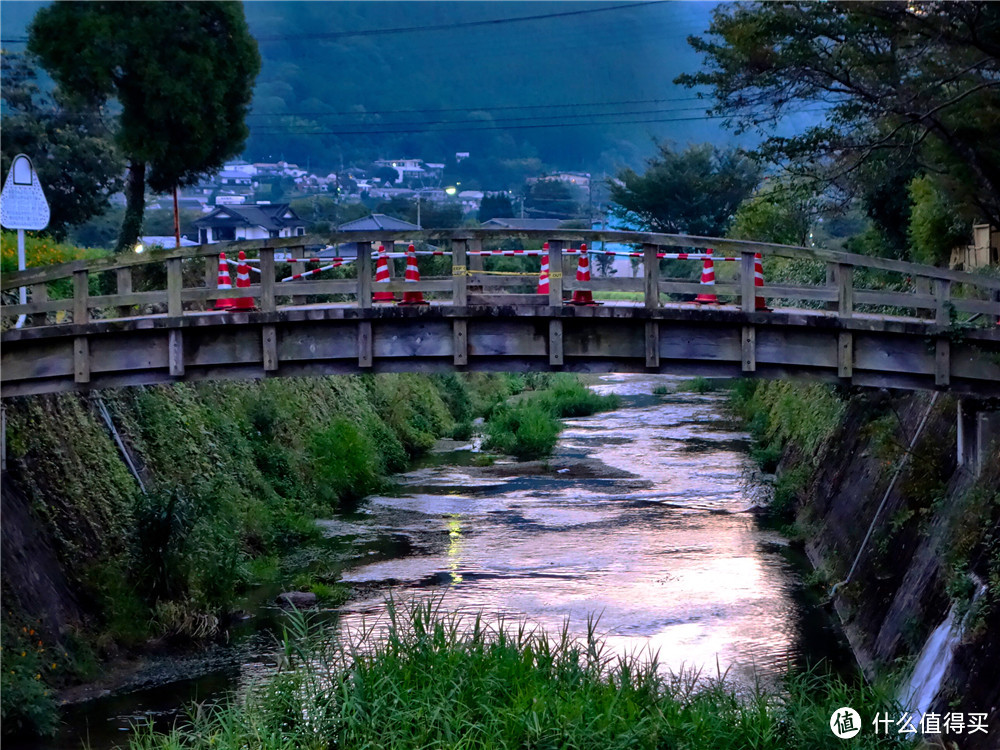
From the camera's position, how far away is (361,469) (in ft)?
101

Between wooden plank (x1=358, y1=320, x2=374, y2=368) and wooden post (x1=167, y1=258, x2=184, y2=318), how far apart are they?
2250 mm

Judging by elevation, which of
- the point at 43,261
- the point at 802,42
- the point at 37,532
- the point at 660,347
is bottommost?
the point at 37,532

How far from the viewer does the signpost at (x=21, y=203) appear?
55.4 feet

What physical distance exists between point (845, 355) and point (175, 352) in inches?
330

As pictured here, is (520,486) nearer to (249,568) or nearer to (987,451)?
(249,568)

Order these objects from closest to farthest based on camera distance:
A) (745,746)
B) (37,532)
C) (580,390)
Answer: (745,746), (37,532), (580,390)

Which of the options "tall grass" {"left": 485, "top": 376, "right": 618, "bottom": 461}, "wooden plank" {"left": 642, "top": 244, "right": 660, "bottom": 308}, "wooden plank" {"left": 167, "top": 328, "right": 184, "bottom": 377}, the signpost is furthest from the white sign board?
"tall grass" {"left": 485, "top": 376, "right": 618, "bottom": 461}

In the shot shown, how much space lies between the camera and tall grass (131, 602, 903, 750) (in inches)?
485

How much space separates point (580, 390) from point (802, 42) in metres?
27.3

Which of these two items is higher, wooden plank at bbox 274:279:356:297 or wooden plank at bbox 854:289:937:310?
wooden plank at bbox 274:279:356:297

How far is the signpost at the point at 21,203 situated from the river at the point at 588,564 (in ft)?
19.9

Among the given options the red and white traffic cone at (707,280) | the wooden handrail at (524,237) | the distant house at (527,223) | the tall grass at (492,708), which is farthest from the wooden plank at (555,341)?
the distant house at (527,223)

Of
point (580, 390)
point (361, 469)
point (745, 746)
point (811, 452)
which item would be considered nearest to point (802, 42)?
point (811, 452)

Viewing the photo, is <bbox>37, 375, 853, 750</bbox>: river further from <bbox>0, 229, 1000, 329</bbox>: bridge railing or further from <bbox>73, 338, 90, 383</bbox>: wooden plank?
<bbox>0, 229, 1000, 329</bbox>: bridge railing
